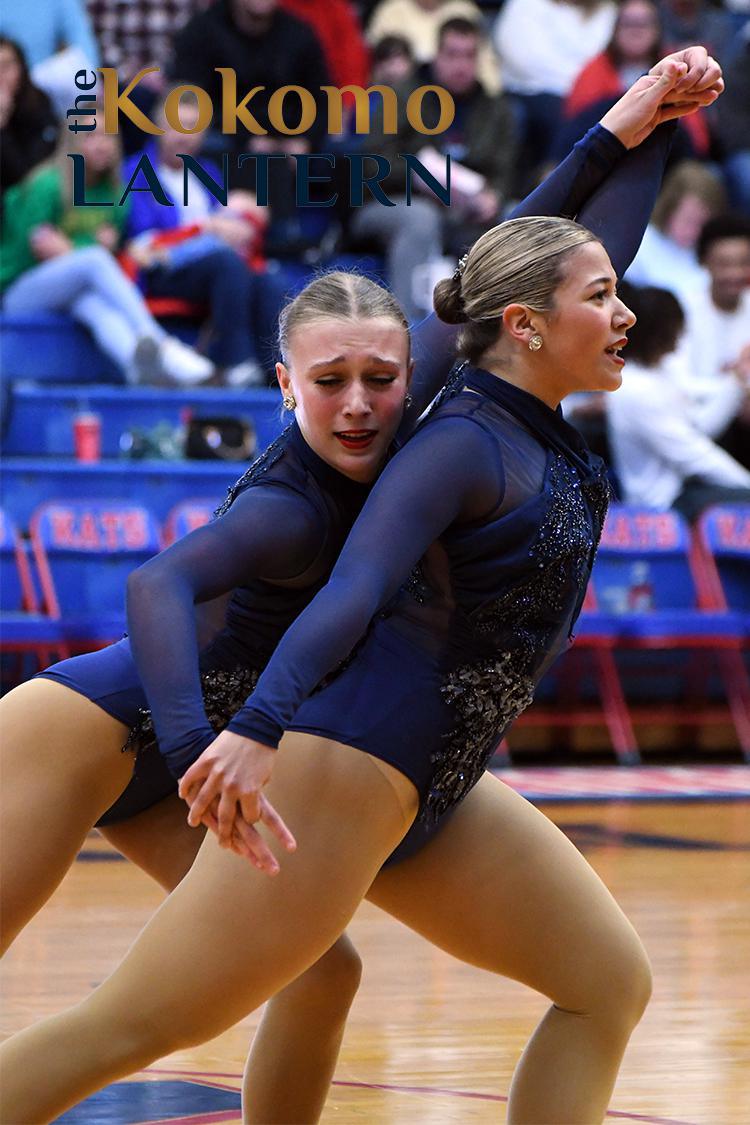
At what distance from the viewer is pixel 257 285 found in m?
10.1

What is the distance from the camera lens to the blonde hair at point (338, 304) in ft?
9.78

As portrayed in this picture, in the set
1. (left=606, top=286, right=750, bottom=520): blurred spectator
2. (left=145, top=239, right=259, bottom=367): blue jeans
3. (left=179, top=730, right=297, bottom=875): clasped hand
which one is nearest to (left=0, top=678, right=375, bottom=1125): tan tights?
(left=179, top=730, right=297, bottom=875): clasped hand

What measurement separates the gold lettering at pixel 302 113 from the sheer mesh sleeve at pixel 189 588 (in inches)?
300

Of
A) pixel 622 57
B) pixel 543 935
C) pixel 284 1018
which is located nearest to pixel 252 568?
pixel 543 935

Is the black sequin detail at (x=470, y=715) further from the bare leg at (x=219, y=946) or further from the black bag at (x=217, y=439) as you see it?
the black bag at (x=217, y=439)

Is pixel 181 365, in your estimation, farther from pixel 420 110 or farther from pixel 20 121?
pixel 420 110

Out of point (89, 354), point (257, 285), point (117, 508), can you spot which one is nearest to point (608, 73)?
point (257, 285)

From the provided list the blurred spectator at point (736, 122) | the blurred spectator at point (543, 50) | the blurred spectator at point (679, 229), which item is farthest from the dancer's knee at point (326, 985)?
the blurred spectator at point (736, 122)

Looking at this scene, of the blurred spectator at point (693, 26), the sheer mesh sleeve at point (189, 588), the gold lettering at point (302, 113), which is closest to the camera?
the sheer mesh sleeve at point (189, 588)

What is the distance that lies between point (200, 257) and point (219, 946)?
25.0 ft

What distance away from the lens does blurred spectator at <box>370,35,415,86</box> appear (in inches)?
421

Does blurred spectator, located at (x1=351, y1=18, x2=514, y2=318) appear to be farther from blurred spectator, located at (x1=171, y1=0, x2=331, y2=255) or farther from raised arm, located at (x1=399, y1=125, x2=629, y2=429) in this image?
raised arm, located at (x1=399, y1=125, x2=629, y2=429)

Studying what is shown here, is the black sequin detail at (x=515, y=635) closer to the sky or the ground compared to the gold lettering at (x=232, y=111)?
closer to the ground

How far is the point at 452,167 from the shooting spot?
10.8 metres
